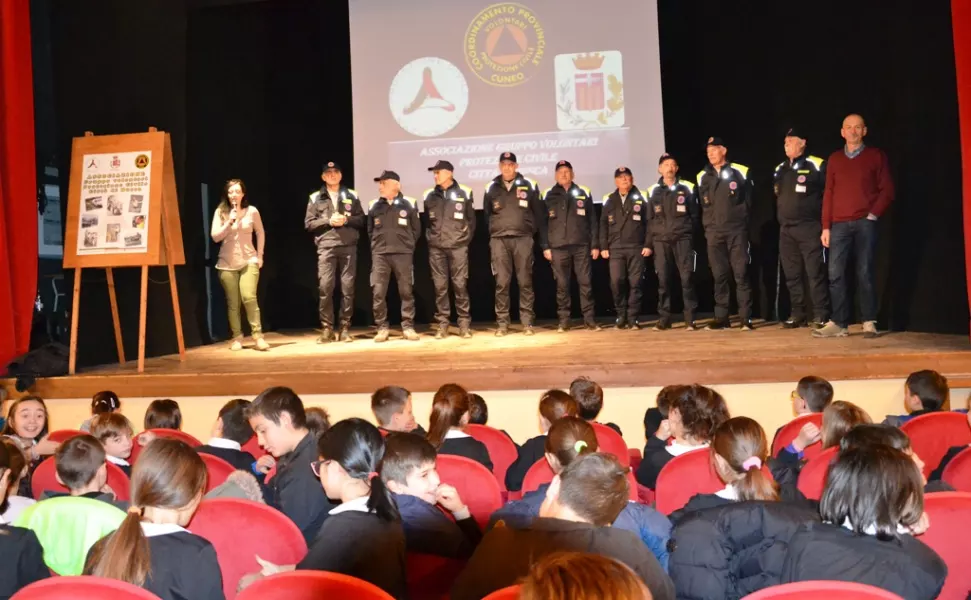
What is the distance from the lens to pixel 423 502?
2.24 meters

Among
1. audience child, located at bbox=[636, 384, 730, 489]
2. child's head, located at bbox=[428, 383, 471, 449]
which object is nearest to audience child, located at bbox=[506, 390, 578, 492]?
child's head, located at bbox=[428, 383, 471, 449]

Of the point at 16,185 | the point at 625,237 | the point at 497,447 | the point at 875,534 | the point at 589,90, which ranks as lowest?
the point at 497,447

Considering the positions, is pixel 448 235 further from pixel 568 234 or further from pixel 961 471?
pixel 961 471

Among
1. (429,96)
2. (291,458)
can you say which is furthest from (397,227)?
(291,458)

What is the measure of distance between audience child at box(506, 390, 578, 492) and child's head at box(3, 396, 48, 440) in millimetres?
2259

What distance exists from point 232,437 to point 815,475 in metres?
2.21

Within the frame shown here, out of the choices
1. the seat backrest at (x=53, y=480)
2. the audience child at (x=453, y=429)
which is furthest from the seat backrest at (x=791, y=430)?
the seat backrest at (x=53, y=480)

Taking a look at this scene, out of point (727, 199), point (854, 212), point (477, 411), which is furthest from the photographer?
point (727, 199)

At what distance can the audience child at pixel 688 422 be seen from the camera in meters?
3.05

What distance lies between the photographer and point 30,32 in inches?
237

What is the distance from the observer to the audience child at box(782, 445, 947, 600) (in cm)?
178

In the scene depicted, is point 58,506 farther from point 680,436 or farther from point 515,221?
point 515,221

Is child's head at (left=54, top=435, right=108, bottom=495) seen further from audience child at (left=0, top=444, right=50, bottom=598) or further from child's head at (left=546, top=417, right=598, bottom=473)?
child's head at (left=546, top=417, right=598, bottom=473)

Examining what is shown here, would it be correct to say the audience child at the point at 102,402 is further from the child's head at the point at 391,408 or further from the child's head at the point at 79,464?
the child's head at the point at 79,464
